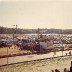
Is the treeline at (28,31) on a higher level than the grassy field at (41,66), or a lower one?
higher

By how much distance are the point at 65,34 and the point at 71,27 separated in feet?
0.67

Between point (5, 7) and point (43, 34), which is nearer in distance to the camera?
point (5, 7)

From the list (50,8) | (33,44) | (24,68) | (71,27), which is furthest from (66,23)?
(24,68)

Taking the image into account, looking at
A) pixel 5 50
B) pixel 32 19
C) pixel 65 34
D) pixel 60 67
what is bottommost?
pixel 60 67

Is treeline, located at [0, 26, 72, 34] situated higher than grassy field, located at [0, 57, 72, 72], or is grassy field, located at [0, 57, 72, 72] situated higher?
treeline, located at [0, 26, 72, 34]

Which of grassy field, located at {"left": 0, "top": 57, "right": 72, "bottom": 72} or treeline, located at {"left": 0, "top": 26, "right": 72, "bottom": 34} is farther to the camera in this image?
grassy field, located at {"left": 0, "top": 57, "right": 72, "bottom": 72}

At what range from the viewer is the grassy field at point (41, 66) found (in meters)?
4.14

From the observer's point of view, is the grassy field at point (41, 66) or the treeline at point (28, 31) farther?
the grassy field at point (41, 66)

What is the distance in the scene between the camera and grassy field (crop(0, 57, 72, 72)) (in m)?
4.14

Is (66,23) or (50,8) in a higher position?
(50,8)

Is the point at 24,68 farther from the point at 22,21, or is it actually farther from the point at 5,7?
the point at 5,7

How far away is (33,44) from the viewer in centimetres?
441

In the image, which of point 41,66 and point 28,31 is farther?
point 41,66

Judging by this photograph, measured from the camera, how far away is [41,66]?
4.39 metres
